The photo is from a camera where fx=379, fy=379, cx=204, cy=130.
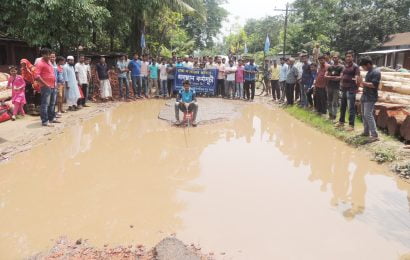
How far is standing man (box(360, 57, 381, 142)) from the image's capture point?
24.0ft

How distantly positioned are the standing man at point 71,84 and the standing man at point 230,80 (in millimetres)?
6125

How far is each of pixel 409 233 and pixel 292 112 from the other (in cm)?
803

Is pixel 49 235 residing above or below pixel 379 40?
below

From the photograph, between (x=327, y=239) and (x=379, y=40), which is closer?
(x=327, y=239)

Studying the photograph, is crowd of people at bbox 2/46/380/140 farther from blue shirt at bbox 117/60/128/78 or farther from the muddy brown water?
the muddy brown water

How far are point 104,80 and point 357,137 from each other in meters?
9.21

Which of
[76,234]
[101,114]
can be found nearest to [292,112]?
[101,114]

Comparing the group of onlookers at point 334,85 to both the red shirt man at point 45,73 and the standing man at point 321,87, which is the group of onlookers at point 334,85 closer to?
the standing man at point 321,87

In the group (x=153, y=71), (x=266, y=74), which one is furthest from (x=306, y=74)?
(x=153, y=71)

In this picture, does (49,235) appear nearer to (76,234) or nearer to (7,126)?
(76,234)

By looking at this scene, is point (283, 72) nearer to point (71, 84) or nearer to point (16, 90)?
point (71, 84)

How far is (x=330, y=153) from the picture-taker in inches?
291

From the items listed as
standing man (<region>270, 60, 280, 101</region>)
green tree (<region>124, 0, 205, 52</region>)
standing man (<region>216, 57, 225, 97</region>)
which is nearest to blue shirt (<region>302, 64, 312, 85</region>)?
standing man (<region>270, 60, 280, 101</region>)

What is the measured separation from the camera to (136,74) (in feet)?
48.9
